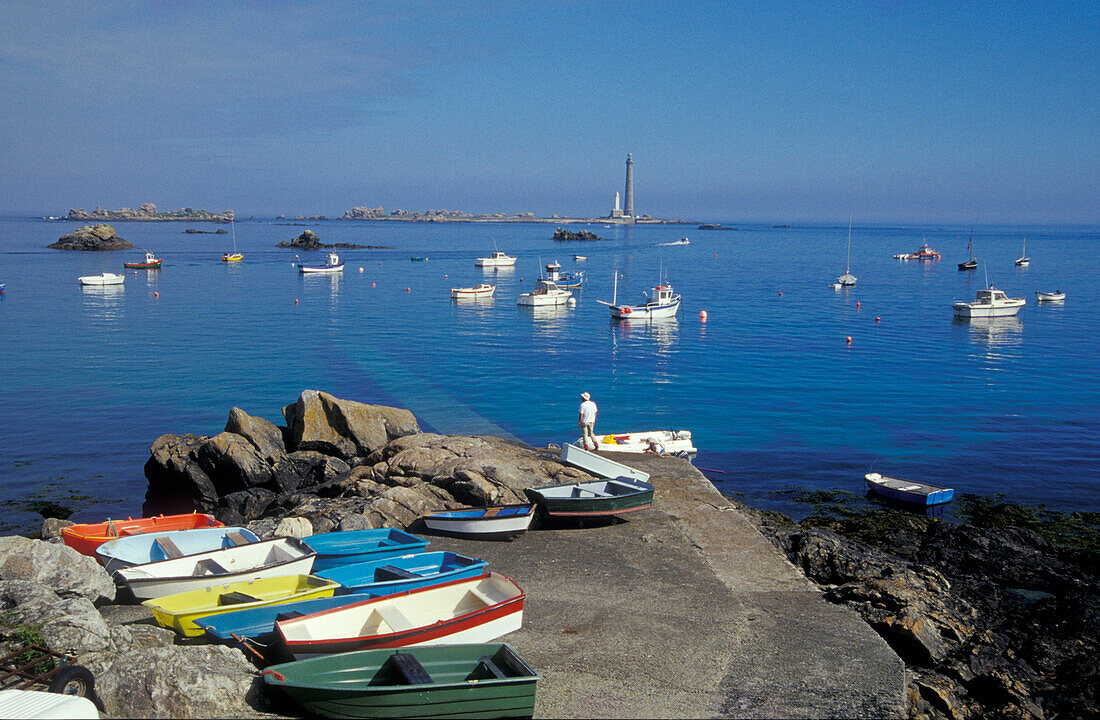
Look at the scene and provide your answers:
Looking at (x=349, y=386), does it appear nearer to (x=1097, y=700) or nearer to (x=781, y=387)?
(x=781, y=387)

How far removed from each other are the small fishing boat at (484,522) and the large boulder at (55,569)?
5.13 meters

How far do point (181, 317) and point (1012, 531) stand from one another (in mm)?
50260

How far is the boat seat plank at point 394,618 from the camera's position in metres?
9.11

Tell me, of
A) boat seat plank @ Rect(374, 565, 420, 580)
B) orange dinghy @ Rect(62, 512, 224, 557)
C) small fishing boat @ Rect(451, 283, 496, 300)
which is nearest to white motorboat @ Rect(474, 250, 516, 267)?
small fishing boat @ Rect(451, 283, 496, 300)

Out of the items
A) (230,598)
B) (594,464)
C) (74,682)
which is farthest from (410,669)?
(594,464)

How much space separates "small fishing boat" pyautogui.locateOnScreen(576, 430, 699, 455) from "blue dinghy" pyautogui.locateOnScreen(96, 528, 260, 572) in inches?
375

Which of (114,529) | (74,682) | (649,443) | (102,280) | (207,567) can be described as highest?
(102,280)

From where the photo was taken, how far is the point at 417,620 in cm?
954

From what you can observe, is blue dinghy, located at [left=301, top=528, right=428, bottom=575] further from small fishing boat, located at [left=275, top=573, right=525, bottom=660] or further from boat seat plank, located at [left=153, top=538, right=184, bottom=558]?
small fishing boat, located at [left=275, top=573, right=525, bottom=660]

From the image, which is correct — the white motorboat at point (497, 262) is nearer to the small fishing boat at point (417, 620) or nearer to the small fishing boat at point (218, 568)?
the small fishing boat at point (218, 568)

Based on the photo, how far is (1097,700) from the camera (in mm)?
10055

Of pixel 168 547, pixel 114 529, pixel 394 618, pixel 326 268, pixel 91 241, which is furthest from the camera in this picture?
pixel 91 241

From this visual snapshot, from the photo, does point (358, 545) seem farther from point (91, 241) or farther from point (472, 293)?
point (91, 241)

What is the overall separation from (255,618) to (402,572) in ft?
6.63
